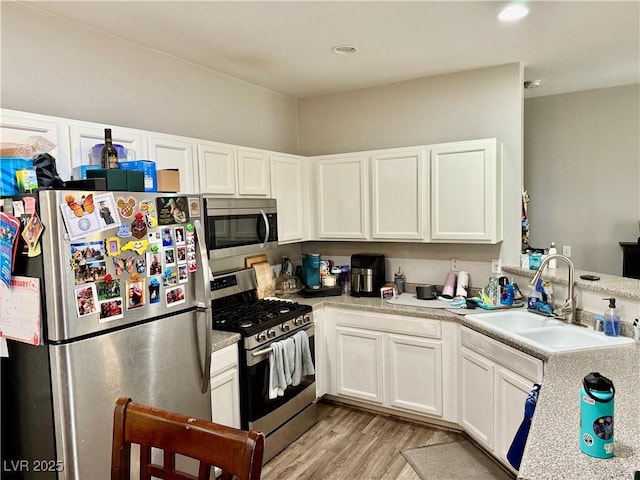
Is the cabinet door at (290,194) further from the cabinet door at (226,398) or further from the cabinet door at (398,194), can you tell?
the cabinet door at (226,398)

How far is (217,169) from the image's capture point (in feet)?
9.49

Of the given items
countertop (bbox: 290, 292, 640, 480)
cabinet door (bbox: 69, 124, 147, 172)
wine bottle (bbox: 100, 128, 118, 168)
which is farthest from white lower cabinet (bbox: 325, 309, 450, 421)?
wine bottle (bbox: 100, 128, 118, 168)

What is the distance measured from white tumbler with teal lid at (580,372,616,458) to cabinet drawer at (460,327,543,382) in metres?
1.07

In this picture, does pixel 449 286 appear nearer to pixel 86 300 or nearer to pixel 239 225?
pixel 239 225

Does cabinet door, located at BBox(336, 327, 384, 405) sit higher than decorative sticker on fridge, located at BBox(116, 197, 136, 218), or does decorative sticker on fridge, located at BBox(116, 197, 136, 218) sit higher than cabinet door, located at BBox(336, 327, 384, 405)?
decorative sticker on fridge, located at BBox(116, 197, 136, 218)

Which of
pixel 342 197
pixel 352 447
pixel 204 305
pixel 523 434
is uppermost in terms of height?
pixel 342 197

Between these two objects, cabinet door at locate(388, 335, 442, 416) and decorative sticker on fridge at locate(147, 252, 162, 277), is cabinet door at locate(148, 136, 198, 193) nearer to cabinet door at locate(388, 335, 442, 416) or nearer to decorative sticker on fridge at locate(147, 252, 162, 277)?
decorative sticker on fridge at locate(147, 252, 162, 277)

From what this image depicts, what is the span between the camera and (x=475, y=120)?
3.41 metres

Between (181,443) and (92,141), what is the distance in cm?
166

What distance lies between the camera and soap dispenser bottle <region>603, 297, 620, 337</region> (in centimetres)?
234

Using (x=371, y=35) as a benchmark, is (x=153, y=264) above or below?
below

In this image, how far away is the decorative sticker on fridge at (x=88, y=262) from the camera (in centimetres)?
170

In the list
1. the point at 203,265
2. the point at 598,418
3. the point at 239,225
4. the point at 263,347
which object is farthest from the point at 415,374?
the point at 598,418

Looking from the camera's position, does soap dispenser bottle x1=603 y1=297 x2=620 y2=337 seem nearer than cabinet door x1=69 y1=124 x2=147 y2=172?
No
